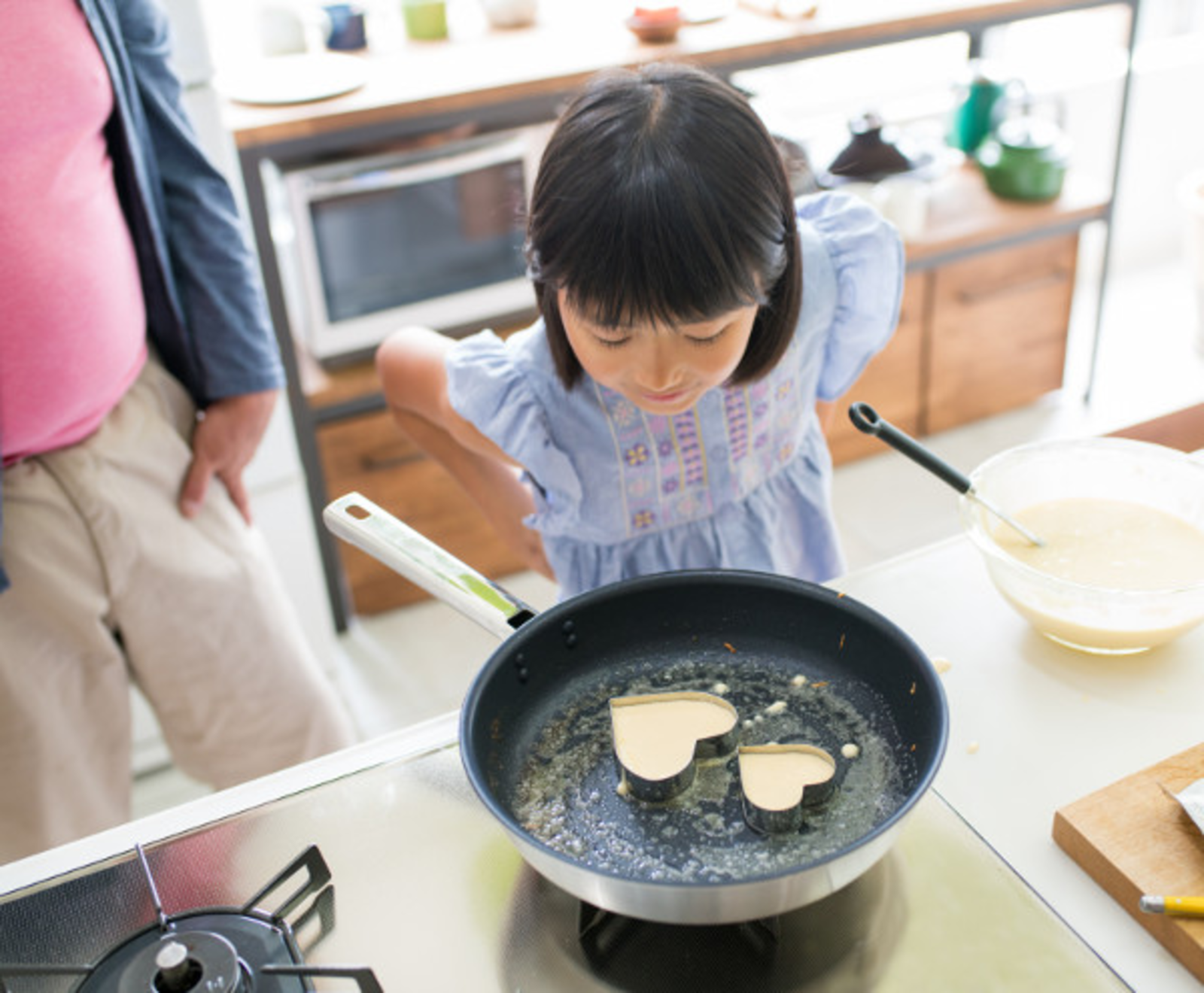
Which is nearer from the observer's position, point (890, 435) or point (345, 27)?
point (890, 435)

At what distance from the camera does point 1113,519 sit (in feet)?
3.50

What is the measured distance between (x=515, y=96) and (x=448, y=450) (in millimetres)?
972

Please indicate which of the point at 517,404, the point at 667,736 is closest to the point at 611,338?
the point at 517,404

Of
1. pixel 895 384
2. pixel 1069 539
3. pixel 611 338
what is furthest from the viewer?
pixel 895 384

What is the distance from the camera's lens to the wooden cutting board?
74 centimetres

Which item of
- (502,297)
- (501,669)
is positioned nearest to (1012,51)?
(502,297)

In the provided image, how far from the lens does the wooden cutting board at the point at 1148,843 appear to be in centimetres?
74

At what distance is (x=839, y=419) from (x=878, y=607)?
1705 millimetres

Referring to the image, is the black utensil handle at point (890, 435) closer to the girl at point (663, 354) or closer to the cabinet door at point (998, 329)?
the girl at point (663, 354)

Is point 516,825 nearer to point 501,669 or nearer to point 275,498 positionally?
point 501,669

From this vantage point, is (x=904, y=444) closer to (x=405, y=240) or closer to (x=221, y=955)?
(x=221, y=955)

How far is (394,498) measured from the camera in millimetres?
2359

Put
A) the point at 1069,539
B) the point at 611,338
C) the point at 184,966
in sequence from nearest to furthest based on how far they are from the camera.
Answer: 1. the point at 184,966
2. the point at 611,338
3. the point at 1069,539

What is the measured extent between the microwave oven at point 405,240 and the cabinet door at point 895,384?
2.62 feet
